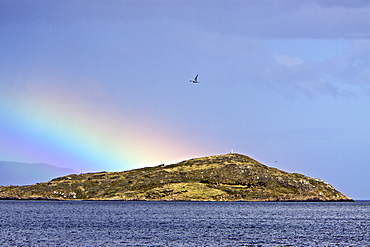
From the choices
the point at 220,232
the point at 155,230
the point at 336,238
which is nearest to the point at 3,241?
the point at 155,230

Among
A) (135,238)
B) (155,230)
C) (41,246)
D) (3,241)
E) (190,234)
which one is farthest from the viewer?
(155,230)

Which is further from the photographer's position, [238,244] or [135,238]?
[135,238]

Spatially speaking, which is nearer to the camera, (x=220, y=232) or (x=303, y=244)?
(x=303, y=244)

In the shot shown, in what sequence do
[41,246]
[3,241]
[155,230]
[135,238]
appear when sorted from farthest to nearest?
[155,230]
[135,238]
[3,241]
[41,246]

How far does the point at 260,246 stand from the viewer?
9319 centimetres

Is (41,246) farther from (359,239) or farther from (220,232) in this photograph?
(359,239)

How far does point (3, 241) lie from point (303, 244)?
59035mm

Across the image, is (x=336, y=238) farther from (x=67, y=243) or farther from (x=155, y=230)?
(x=67, y=243)

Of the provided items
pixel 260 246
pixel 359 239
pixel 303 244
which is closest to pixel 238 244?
pixel 260 246

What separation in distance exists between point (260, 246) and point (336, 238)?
2595cm

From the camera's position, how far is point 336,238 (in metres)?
110

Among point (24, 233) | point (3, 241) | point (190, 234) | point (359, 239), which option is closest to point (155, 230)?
point (190, 234)

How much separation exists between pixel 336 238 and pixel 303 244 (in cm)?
1720

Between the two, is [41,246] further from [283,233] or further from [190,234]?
[283,233]
